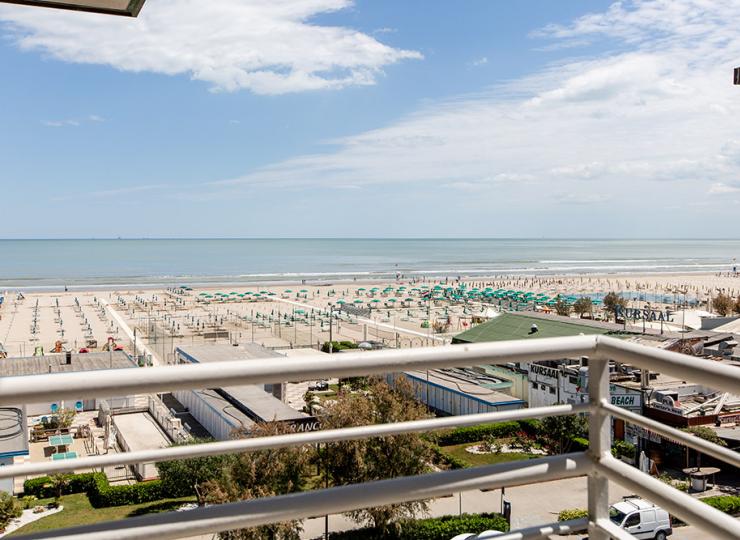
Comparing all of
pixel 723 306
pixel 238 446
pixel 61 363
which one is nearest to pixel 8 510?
pixel 61 363

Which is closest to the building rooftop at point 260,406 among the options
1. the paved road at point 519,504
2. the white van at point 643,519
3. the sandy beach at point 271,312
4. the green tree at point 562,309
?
the paved road at point 519,504

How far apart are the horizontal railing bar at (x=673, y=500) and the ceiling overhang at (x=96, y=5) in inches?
57.9

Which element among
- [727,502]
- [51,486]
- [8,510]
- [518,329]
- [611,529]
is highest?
[611,529]

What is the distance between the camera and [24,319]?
134 ft

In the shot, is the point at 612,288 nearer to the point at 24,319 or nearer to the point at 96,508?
the point at 24,319

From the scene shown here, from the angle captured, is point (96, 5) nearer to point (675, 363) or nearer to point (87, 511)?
point (675, 363)

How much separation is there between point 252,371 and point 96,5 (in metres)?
0.98

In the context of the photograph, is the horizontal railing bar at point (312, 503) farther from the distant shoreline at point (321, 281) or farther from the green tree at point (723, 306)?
the distant shoreline at point (321, 281)

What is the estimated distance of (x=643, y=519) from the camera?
1020 cm

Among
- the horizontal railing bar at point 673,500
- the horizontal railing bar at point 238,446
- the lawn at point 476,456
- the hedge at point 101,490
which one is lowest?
the lawn at point 476,456

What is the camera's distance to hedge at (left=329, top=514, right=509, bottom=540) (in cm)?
1102

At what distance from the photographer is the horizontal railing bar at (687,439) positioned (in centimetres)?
Answer: 126

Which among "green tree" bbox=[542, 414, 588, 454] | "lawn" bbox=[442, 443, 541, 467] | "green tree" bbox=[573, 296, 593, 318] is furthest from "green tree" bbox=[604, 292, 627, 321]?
"lawn" bbox=[442, 443, 541, 467]

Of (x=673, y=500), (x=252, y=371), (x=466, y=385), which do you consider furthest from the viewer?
(x=466, y=385)
